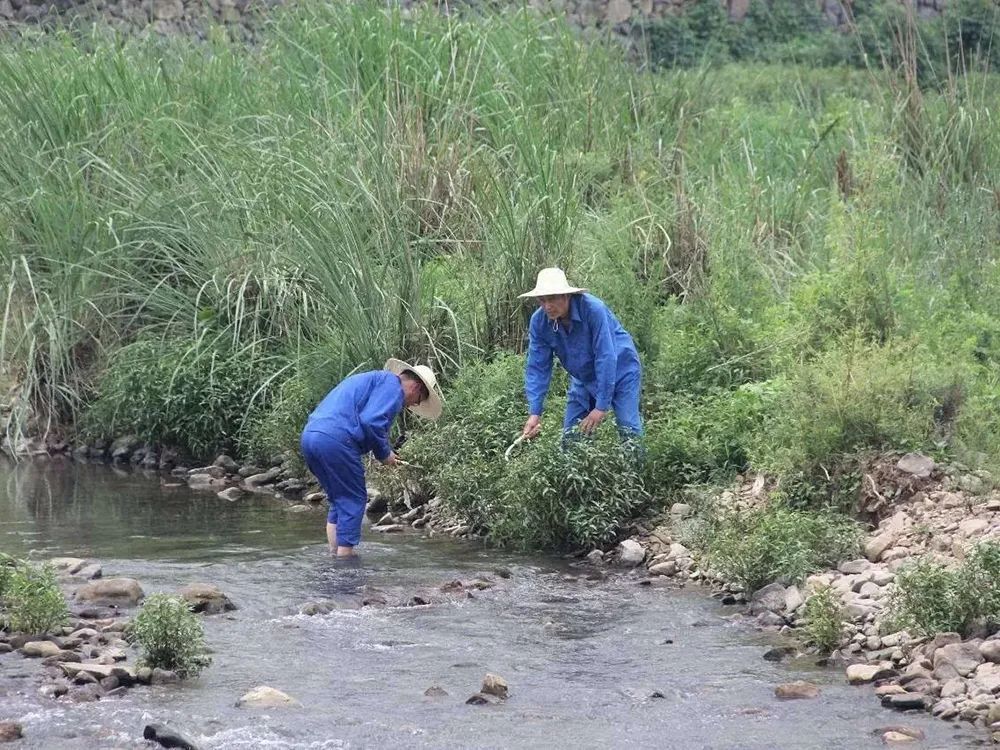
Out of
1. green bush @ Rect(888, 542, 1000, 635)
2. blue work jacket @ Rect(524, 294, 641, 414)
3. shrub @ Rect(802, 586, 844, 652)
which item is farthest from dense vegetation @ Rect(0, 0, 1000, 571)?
green bush @ Rect(888, 542, 1000, 635)

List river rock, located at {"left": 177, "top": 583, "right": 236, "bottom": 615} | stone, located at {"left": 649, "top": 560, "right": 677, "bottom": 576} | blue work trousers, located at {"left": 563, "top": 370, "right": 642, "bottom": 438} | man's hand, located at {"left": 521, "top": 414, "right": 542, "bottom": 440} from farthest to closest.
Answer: blue work trousers, located at {"left": 563, "top": 370, "right": 642, "bottom": 438}, man's hand, located at {"left": 521, "top": 414, "right": 542, "bottom": 440}, stone, located at {"left": 649, "top": 560, "right": 677, "bottom": 576}, river rock, located at {"left": 177, "top": 583, "right": 236, "bottom": 615}

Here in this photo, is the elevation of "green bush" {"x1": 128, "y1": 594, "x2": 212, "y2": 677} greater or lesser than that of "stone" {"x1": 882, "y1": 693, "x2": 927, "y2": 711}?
greater

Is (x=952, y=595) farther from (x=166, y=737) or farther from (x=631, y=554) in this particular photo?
(x=166, y=737)

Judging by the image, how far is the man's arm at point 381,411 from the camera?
30.6 ft

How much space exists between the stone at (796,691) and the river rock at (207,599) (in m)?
2.86

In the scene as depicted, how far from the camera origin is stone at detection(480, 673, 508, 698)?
683 cm

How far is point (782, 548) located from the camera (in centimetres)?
853

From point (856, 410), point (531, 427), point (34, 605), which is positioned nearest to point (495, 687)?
point (34, 605)

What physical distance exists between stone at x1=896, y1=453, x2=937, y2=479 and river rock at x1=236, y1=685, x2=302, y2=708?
3866 mm

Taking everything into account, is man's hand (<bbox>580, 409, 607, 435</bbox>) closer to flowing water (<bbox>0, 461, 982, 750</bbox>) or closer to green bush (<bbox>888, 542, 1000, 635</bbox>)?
flowing water (<bbox>0, 461, 982, 750</bbox>)

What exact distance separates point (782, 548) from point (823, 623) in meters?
1.09

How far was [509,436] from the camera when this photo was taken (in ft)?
34.7

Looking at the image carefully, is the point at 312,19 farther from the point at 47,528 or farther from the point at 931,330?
A: the point at 931,330

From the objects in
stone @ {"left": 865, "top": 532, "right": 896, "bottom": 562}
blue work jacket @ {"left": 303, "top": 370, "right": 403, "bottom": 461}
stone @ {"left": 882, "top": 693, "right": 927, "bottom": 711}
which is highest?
blue work jacket @ {"left": 303, "top": 370, "right": 403, "bottom": 461}
